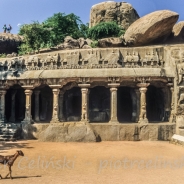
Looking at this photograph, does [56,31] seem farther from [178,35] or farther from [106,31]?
[178,35]

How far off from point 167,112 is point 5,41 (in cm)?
2130

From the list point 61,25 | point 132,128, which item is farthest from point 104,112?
point 61,25

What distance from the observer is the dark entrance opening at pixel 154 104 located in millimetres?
19984

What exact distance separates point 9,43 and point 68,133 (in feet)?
60.9

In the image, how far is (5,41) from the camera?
1188 inches

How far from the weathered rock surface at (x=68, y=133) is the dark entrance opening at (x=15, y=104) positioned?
5134 mm

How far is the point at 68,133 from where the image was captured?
1625 cm

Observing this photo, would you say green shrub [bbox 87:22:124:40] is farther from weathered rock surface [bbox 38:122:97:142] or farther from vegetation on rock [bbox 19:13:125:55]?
weathered rock surface [bbox 38:122:97:142]

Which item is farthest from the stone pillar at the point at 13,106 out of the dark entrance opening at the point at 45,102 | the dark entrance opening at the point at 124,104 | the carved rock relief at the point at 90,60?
the dark entrance opening at the point at 124,104

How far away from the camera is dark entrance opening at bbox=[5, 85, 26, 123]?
2042 centimetres

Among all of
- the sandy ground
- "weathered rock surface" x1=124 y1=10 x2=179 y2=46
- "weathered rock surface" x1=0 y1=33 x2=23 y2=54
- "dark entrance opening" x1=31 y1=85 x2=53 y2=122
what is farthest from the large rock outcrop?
the sandy ground

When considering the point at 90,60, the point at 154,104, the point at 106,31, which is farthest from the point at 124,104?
the point at 106,31

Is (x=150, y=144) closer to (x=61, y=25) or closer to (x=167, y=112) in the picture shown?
(x=167, y=112)

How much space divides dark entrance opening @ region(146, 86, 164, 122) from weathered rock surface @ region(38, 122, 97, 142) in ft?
21.4
